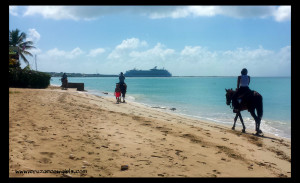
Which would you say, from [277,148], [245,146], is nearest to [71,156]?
[245,146]

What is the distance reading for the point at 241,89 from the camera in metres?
9.06

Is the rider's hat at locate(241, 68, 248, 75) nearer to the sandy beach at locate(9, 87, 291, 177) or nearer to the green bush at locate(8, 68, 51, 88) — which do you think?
the sandy beach at locate(9, 87, 291, 177)

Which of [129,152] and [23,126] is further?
[23,126]

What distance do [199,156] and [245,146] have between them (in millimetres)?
2522

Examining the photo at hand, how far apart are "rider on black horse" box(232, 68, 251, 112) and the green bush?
19.0m

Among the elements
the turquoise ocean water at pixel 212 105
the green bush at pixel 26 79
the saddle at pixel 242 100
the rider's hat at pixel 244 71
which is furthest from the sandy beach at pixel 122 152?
the green bush at pixel 26 79

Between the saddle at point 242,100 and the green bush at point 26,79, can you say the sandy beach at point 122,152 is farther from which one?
the green bush at point 26,79

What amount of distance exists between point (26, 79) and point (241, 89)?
19.6 metres

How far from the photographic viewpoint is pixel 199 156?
4.91 m

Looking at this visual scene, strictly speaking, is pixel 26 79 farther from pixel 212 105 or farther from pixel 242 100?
pixel 242 100

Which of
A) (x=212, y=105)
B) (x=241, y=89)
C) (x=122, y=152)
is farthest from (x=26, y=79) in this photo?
(x=122, y=152)

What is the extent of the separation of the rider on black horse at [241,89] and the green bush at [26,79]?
1904 centimetres

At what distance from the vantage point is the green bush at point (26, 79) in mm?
19734
